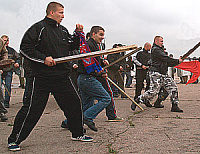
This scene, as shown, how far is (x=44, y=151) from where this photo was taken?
3.62m

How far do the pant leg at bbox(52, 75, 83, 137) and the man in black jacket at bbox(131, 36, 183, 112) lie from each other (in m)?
3.23

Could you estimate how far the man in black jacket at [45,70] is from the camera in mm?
3594

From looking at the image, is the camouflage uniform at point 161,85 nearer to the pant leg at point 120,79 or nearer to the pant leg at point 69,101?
the pant leg at point 120,79

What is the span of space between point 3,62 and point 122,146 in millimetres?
2671

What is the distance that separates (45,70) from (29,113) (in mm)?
524

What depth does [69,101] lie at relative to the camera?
3879 millimetres

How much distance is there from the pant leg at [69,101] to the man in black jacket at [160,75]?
3232 mm

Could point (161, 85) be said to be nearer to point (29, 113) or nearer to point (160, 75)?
point (160, 75)

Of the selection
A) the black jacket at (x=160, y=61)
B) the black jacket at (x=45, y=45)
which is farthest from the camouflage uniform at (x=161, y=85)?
the black jacket at (x=45, y=45)

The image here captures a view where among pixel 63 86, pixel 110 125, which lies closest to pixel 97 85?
pixel 110 125

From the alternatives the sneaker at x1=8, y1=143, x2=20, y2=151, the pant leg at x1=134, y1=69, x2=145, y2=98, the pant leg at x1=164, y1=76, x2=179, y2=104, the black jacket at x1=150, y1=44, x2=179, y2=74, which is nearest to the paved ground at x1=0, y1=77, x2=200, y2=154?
the sneaker at x1=8, y1=143, x2=20, y2=151

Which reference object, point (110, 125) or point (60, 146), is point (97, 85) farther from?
point (60, 146)

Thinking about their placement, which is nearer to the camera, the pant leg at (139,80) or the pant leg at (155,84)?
the pant leg at (155,84)

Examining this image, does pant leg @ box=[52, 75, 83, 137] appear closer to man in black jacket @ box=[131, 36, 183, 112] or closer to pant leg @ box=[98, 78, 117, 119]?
pant leg @ box=[98, 78, 117, 119]
